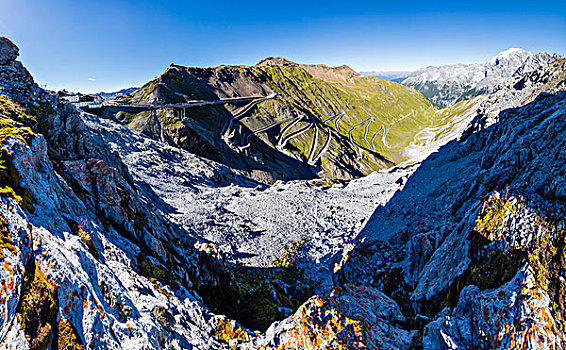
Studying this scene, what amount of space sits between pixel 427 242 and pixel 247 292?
14.9 meters

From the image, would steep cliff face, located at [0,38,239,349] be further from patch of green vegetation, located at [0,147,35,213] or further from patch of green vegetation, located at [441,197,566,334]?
patch of green vegetation, located at [441,197,566,334]

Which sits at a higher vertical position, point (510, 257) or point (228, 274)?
point (510, 257)

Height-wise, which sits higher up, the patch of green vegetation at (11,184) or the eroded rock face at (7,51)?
the eroded rock face at (7,51)

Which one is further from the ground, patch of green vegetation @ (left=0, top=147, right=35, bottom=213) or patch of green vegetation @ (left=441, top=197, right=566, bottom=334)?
patch of green vegetation @ (left=0, top=147, right=35, bottom=213)

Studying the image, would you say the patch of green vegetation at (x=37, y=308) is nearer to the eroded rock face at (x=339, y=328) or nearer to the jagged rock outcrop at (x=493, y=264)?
the eroded rock face at (x=339, y=328)

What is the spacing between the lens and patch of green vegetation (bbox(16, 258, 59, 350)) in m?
6.48

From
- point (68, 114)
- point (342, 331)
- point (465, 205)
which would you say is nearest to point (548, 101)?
point (465, 205)

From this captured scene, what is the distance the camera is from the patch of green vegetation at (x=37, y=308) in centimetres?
648

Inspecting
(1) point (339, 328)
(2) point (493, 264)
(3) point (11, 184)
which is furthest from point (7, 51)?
(2) point (493, 264)

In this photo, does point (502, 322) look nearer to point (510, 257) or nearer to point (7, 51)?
point (510, 257)

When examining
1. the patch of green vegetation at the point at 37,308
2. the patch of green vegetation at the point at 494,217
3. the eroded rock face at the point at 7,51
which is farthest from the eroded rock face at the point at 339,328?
the eroded rock face at the point at 7,51

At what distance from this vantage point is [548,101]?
40562 mm

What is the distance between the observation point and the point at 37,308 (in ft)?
22.7

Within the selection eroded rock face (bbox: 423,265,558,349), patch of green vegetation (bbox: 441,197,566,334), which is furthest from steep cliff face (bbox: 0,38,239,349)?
patch of green vegetation (bbox: 441,197,566,334)
